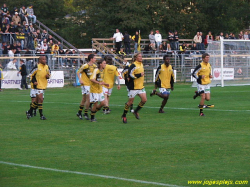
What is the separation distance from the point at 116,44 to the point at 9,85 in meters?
11.0

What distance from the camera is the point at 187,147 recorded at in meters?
12.0

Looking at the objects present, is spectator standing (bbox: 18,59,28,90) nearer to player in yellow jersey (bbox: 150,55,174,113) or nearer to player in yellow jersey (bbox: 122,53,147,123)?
player in yellow jersey (bbox: 150,55,174,113)

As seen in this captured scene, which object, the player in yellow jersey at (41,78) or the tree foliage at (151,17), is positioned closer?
the player in yellow jersey at (41,78)

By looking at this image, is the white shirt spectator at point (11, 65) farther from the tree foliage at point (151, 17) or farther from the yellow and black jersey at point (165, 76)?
the tree foliage at point (151, 17)

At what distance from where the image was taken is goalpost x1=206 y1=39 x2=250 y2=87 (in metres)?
37.8

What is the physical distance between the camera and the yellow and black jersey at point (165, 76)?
20203 millimetres

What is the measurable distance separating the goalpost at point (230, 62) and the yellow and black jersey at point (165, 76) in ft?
57.8

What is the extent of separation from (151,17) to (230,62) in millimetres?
30625

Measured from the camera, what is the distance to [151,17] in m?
68.3

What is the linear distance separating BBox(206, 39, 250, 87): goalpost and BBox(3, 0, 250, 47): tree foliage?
86.9 feet

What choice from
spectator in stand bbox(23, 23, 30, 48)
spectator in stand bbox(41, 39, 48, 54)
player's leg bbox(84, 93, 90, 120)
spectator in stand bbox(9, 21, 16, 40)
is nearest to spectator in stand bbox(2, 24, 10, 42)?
spectator in stand bbox(9, 21, 16, 40)

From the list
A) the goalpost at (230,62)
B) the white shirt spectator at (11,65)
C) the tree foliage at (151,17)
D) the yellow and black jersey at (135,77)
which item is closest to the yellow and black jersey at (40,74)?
the yellow and black jersey at (135,77)

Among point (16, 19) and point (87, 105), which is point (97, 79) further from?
point (16, 19)

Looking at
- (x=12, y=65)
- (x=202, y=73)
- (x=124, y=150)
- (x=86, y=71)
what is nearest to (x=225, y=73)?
(x=12, y=65)
